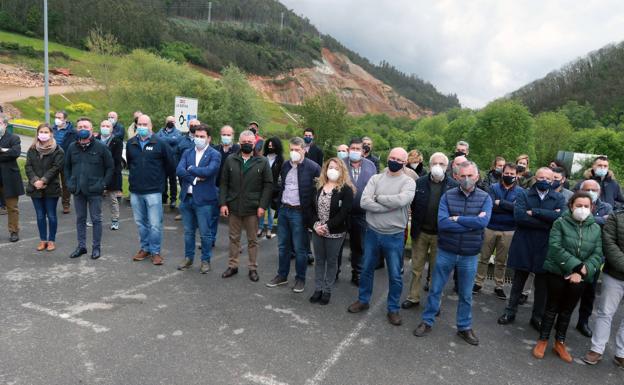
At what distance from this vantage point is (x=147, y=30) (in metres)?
92.6

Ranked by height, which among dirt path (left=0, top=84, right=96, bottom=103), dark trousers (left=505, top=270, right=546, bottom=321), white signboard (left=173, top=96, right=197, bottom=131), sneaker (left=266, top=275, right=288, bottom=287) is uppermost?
dirt path (left=0, top=84, right=96, bottom=103)

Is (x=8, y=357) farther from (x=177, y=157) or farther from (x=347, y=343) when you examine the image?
(x=177, y=157)

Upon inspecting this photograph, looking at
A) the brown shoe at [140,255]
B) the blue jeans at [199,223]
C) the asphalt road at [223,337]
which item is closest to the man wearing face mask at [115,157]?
the brown shoe at [140,255]

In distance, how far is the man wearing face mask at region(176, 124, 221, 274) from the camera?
19.6 feet

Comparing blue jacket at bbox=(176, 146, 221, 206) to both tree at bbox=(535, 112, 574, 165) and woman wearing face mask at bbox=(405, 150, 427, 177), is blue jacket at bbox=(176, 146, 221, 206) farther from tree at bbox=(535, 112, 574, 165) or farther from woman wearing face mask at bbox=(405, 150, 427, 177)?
tree at bbox=(535, 112, 574, 165)

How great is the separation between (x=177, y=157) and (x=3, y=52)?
6433 centimetres

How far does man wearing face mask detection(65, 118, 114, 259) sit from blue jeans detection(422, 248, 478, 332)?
502 cm

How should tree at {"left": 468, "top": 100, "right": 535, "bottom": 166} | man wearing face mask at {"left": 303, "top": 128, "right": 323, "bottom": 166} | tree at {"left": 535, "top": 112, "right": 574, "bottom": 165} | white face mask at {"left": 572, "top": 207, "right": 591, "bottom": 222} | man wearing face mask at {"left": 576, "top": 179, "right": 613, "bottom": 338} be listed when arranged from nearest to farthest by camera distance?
1. white face mask at {"left": 572, "top": 207, "right": 591, "bottom": 222}
2. man wearing face mask at {"left": 576, "top": 179, "right": 613, "bottom": 338}
3. man wearing face mask at {"left": 303, "top": 128, "right": 323, "bottom": 166}
4. tree at {"left": 468, "top": 100, "right": 535, "bottom": 166}
5. tree at {"left": 535, "top": 112, "right": 574, "bottom": 165}

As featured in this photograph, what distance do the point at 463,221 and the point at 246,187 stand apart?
296 centimetres

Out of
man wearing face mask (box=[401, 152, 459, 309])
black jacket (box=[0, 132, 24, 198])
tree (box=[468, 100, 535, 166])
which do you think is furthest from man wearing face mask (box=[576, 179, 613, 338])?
tree (box=[468, 100, 535, 166])

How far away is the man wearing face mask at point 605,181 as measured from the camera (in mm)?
6168

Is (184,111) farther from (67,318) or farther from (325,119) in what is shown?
(325,119)

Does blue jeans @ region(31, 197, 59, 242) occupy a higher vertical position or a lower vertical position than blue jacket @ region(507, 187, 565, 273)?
lower

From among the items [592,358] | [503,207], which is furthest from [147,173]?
[592,358]
